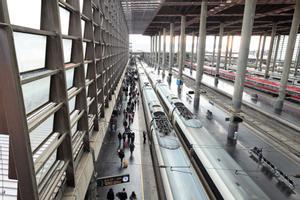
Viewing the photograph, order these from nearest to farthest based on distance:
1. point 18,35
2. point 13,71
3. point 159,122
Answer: point 13,71 → point 18,35 → point 159,122

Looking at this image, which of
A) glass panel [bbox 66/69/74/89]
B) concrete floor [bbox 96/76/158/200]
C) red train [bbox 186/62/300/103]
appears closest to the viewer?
glass panel [bbox 66/69/74/89]

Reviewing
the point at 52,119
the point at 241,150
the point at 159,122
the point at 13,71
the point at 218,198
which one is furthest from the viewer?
the point at 241,150

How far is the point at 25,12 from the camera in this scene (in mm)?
4609

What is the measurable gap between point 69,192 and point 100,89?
8.02m

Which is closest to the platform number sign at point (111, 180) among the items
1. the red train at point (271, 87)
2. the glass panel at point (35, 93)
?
the glass panel at point (35, 93)

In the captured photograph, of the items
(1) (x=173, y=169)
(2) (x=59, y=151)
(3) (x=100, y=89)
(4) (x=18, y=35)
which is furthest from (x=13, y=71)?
(3) (x=100, y=89)

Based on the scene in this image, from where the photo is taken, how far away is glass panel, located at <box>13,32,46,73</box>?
435 centimetres

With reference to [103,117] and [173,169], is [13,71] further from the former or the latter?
[103,117]

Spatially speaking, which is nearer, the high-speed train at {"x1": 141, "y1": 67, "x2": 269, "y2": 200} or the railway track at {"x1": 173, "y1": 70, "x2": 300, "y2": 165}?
the high-speed train at {"x1": 141, "y1": 67, "x2": 269, "y2": 200}

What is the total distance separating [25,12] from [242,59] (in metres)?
16.9

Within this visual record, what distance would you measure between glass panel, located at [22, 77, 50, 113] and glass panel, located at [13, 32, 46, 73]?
0.41m

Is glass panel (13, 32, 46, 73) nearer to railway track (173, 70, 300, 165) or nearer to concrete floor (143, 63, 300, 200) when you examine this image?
concrete floor (143, 63, 300, 200)

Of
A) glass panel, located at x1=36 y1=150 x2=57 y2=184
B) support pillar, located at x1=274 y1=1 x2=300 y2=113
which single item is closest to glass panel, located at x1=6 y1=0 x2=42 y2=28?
glass panel, located at x1=36 y1=150 x2=57 y2=184

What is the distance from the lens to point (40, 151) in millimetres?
5652
